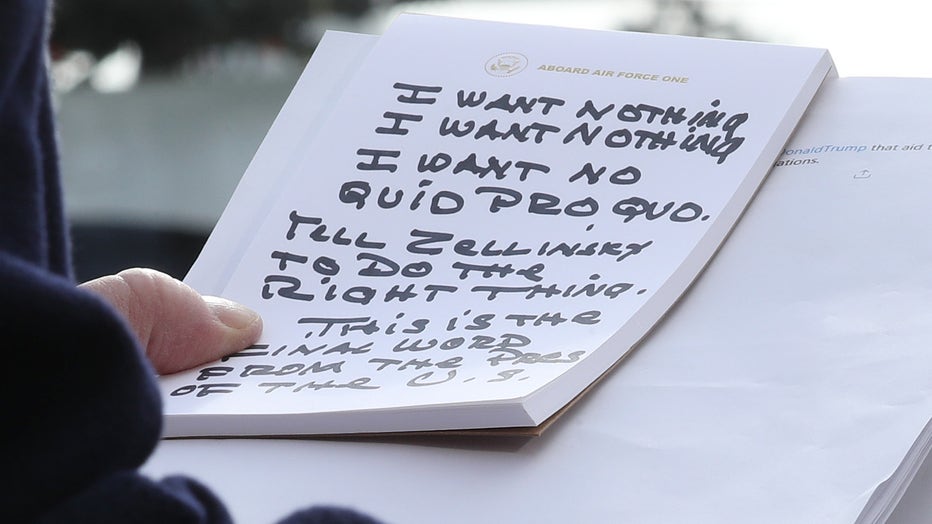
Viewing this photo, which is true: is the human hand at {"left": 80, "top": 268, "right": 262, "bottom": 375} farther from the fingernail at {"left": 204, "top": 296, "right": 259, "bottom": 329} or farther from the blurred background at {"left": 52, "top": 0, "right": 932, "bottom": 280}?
the blurred background at {"left": 52, "top": 0, "right": 932, "bottom": 280}

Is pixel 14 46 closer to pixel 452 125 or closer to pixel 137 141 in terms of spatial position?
pixel 452 125

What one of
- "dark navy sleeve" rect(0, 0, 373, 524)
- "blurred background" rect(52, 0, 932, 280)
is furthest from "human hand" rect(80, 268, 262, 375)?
"blurred background" rect(52, 0, 932, 280)

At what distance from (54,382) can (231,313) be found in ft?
0.85

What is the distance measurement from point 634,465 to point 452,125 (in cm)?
21

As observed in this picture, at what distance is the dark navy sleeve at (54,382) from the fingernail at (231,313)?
25 centimetres

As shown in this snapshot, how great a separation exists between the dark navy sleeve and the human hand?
0.25 meters

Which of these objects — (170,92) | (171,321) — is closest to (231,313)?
(171,321)

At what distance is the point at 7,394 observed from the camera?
157 mm

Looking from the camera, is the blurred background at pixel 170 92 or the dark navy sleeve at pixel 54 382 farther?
the blurred background at pixel 170 92

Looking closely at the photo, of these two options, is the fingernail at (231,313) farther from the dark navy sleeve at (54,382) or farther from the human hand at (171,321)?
the dark navy sleeve at (54,382)

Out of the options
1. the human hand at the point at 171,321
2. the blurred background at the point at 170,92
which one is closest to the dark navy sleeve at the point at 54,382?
the human hand at the point at 171,321

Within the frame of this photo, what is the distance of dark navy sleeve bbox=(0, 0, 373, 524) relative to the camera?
153 millimetres

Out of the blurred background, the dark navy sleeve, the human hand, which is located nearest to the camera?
the dark navy sleeve

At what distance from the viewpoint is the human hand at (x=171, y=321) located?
0.41 meters
